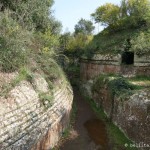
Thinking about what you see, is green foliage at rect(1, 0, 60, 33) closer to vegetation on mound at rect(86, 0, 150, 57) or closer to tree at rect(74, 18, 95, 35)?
vegetation on mound at rect(86, 0, 150, 57)

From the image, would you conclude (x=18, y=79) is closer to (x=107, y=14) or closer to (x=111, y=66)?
(x=111, y=66)

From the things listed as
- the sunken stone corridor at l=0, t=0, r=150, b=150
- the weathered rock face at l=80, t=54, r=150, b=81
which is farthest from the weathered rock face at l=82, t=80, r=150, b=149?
the weathered rock face at l=80, t=54, r=150, b=81

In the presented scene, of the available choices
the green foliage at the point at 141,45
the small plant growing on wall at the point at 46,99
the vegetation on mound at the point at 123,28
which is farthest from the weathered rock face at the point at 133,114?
the vegetation on mound at the point at 123,28

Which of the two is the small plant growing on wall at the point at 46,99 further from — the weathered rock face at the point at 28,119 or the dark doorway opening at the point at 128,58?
the dark doorway opening at the point at 128,58

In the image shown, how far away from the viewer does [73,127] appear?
17.9 meters

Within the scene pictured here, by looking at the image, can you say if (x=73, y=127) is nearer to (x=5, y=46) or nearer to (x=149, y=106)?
(x=149, y=106)

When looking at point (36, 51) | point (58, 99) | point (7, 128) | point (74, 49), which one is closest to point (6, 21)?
point (36, 51)

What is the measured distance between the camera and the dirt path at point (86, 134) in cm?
1498

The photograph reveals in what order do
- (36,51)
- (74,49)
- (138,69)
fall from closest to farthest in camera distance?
1. (36,51)
2. (138,69)
3. (74,49)

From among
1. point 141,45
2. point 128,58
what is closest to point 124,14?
point 128,58

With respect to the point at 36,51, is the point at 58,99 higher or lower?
lower

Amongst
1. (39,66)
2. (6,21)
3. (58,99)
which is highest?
(6,21)

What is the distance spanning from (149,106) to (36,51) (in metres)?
8.48

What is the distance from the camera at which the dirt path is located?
15.0m
